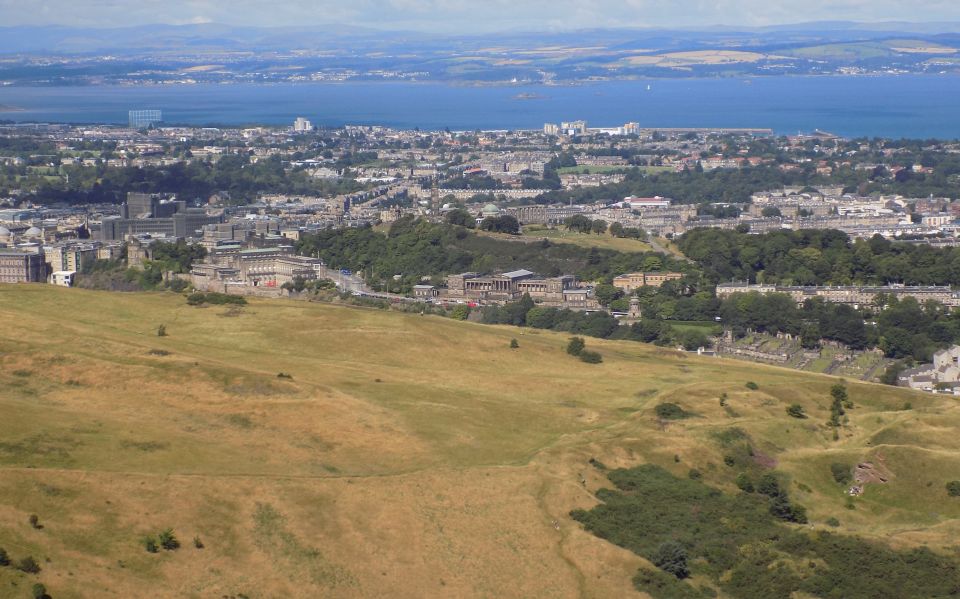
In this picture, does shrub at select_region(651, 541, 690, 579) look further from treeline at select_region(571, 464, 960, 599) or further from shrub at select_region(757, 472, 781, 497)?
shrub at select_region(757, 472, 781, 497)

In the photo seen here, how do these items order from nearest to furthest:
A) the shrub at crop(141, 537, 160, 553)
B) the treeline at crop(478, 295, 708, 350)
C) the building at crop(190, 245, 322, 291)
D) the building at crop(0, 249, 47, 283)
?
the shrub at crop(141, 537, 160, 553)
the treeline at crop(478, 295, 708, 350)
the building at crop(190, 245, 322, 291)
the building at crop(0, 249, 47, 283)

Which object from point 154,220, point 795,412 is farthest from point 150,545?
point 154,220

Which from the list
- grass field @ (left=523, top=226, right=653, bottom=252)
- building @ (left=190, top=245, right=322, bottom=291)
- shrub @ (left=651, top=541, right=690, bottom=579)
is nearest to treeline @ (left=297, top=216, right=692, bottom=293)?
grass field @ (left=523, top=226, right=653, bottom=252)

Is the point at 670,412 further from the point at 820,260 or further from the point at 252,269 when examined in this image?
the point at 252,269

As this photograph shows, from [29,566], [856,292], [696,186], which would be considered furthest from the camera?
[696,186]

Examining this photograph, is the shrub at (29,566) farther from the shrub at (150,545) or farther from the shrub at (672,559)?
the shrub at (672,559)

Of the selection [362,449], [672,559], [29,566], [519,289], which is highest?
[29,566]

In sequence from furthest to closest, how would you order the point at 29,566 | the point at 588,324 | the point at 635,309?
the point at 635,309 → the point at 588,324 → the point at 29,566

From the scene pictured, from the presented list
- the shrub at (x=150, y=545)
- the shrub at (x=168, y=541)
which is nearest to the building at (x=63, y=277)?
the shrub at (x=168, y=541)
